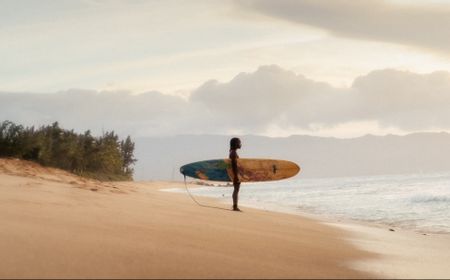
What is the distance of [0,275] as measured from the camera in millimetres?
3334

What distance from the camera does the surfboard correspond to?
13742 mm

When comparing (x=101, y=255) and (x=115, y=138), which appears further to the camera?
(x=115, y=138)

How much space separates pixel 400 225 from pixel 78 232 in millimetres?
8227

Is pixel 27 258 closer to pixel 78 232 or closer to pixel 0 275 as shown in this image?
pixel 0 275

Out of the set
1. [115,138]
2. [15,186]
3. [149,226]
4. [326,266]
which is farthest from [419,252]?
[115,138]

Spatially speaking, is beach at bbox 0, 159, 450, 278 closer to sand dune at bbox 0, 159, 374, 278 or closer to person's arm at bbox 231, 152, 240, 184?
sand dune at bbox 0, 159, 374, 278

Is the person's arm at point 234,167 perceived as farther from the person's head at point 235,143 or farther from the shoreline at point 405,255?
the shoreline at point 405,255

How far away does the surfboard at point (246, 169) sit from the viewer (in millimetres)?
13742

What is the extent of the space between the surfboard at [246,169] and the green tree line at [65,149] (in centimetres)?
1316

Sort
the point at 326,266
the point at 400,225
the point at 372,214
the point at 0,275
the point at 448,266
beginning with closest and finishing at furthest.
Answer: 1. the point at 0,275
2. the point at 326,266
3. the point at 448,266
4. the point at 400,225
5. the point at 372,214

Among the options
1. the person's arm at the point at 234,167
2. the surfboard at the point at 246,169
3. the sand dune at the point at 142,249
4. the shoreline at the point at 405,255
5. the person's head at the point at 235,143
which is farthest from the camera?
the surfboard at the point at 246,169

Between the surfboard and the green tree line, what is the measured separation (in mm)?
13155

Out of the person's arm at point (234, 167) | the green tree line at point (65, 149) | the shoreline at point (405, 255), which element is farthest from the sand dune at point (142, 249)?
the green tree line at point (65, 149)

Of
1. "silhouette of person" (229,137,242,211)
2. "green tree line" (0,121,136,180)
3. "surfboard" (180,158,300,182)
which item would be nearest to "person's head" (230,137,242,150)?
"silhouette of person" (229,137,242,211)
